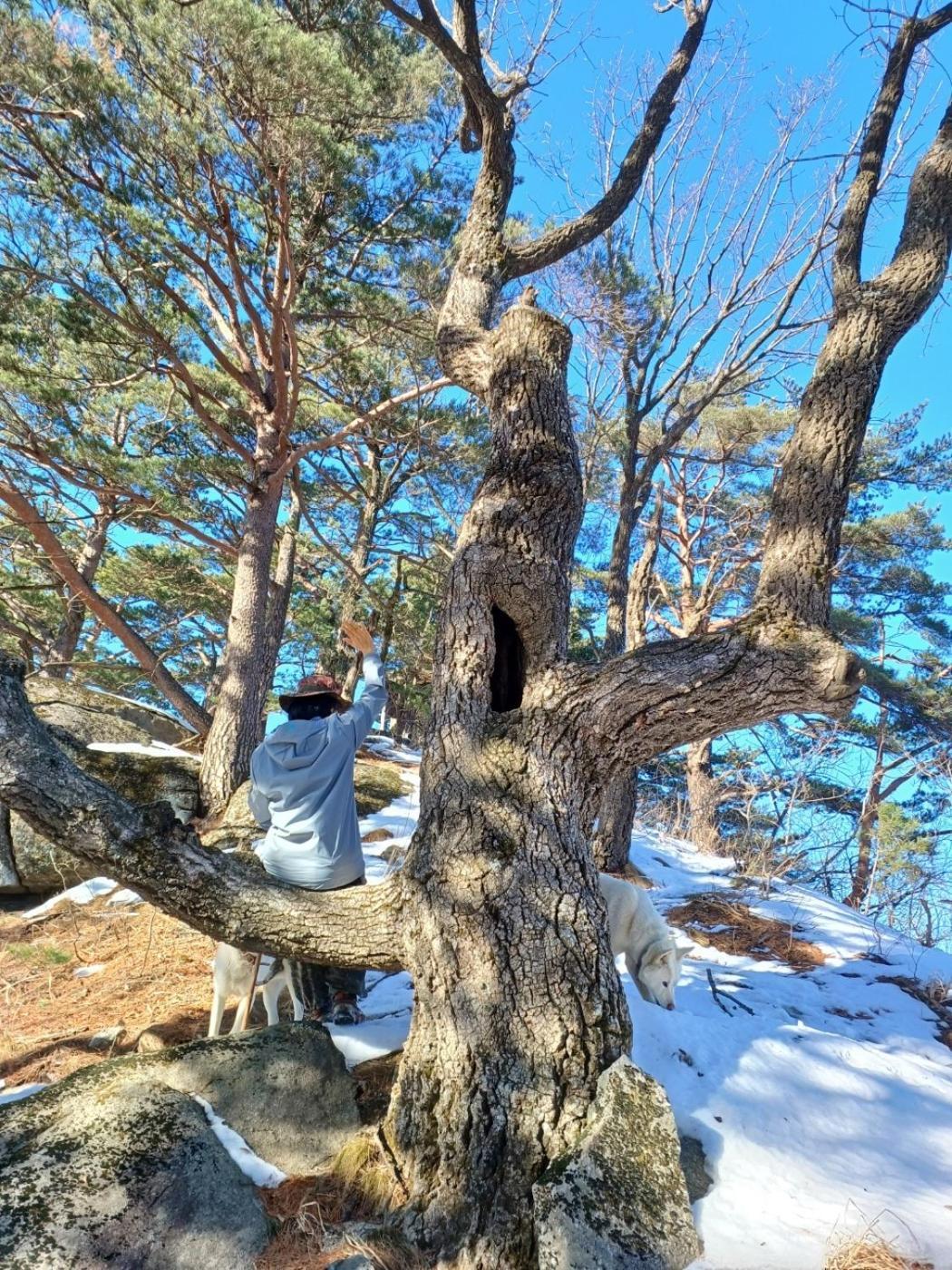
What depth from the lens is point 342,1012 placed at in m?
3.38

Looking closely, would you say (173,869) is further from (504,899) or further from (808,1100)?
(808,1100)

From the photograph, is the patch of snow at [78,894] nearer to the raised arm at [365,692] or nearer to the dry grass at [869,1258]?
the raised arm at [365,692]

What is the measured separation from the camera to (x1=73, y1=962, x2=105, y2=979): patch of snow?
4.46 meters

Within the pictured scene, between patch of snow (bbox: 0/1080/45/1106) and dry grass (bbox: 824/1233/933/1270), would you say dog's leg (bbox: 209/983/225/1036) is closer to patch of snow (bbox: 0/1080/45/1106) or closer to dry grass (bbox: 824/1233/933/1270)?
patch of snow (bbox: 0/1080/45/1106)

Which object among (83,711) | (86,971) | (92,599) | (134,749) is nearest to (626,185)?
(92,599)

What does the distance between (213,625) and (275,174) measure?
10413 mm

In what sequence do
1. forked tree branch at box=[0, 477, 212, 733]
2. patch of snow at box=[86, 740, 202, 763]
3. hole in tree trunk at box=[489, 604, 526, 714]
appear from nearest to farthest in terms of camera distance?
1. hole in tree trunk at box=[489, 604, 526, 714]
2. forked tree branch at box=[0, 477, 212, 733]
3. patch of snow at box=[86, 740, 202, 763]

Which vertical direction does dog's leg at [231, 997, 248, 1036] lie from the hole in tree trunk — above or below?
below

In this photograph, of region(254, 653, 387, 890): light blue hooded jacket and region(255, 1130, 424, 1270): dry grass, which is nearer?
region(255, 1130, 424, 1270): dry grass

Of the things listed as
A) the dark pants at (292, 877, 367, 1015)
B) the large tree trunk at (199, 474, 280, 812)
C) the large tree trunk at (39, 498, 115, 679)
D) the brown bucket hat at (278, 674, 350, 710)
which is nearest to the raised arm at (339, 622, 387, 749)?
the brown bucket hat at (278, 674, 350, 710)

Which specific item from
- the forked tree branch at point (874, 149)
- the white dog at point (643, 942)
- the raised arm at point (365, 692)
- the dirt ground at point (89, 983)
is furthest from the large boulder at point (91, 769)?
the forked tree branch at point (874, 149)

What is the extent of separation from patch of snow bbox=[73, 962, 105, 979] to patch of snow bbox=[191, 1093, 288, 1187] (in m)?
2.48

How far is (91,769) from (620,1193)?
19.5 feet

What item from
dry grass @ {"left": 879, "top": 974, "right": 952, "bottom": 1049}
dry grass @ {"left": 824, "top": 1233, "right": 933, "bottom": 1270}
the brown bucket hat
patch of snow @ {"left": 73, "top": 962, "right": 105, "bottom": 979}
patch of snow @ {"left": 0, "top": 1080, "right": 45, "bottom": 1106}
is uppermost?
the brown bucket hat
